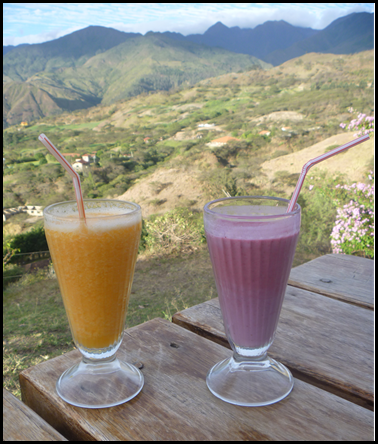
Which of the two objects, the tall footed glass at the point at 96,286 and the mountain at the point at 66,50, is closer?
the tall footed glass at the point at 96,286

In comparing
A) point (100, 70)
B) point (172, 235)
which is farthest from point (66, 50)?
point (172, 235)

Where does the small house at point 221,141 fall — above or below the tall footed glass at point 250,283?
above

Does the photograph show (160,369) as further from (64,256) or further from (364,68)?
(364,68)

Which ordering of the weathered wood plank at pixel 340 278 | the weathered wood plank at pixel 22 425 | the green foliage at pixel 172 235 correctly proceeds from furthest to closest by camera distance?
the green foliage at pixel 172 235
the weathered wood plank at pixel 340 278
the weathered wood plank at pixel 22 425

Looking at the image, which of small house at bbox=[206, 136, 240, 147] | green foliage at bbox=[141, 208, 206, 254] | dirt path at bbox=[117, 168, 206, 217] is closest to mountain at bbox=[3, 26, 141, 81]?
dirt path at bbox=[117, 168, 206, 217]

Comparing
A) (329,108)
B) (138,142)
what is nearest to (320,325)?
(138,142)

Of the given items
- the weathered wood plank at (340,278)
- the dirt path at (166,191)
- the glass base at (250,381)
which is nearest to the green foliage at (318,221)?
the dirt path at (166,191)

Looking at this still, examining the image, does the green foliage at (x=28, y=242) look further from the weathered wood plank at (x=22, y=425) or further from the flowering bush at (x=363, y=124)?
the weathered wood plank at (x=22, y=425)
